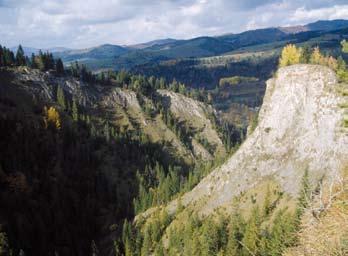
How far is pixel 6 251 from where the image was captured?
106 metres

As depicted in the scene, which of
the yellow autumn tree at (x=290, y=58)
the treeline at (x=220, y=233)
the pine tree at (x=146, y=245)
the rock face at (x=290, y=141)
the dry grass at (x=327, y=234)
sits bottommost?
the pine tree at (x=146, y=245)

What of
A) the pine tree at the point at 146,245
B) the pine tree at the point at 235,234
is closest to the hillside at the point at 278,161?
the pine tree at the point at 235,234

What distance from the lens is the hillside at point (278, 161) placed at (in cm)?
10750

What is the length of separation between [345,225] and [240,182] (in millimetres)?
115149

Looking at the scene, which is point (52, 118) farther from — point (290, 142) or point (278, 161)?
point (290, 142)

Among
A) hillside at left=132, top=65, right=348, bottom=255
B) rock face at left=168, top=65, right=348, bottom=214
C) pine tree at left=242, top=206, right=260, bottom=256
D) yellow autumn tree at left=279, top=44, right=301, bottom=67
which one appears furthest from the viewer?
yellow autumn tree at left=279, top=44, right=301, bottom=67

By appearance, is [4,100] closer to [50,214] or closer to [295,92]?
[50,214]

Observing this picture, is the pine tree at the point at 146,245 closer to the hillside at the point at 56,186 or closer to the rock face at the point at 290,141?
the hillside at the point at 56,186

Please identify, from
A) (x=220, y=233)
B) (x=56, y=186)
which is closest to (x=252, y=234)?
(x=220, y=233)

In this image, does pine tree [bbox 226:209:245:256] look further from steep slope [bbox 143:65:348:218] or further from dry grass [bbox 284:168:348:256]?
dry grass [bbox 284:168:348:256]

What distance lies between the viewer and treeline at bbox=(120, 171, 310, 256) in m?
90.5

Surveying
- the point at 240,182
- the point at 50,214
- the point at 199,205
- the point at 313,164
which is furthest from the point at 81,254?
the point at 313,164

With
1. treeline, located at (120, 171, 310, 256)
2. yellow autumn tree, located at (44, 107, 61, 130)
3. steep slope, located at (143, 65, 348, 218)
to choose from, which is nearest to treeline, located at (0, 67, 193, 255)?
yellow autumn tree, located at (44, 107, 61, 130)

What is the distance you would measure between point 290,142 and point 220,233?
3942cm
